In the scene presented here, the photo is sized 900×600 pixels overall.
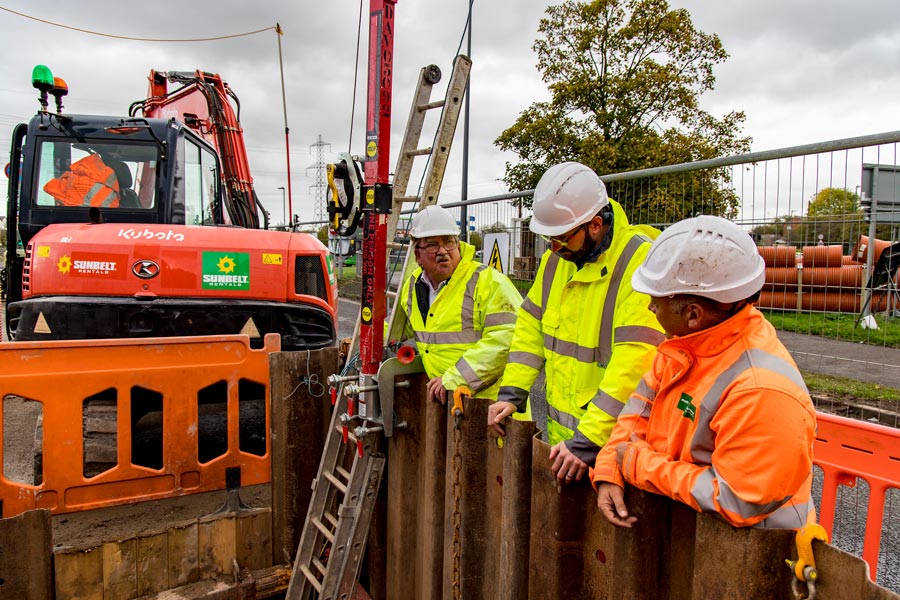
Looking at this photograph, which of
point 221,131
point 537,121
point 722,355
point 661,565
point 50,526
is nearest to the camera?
point 722,355

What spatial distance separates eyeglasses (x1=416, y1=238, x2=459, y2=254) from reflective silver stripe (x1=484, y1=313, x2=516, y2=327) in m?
0.49

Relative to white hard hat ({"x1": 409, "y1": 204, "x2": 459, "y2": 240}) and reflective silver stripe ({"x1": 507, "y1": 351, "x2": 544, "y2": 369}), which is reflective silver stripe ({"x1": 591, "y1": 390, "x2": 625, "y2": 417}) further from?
white hard hat ({"x1": 409, "y1": 204, "x2": 459, "y2": 240})

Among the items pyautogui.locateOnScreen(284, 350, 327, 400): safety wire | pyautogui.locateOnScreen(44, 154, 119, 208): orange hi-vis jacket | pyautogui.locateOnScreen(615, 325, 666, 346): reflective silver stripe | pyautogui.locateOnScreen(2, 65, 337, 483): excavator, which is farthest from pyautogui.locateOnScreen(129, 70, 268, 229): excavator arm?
pyautogui.locateOnScreen(615, 325, 666, 346): reflective silver stripe

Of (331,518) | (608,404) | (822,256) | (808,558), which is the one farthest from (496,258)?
(808,558)

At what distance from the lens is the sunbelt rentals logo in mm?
5004

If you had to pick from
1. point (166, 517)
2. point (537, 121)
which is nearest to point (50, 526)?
point (166, 517)

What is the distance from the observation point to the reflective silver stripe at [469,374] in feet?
9.55

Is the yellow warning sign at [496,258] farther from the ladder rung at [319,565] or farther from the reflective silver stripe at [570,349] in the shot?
the reflective silver stripe at [570,349]

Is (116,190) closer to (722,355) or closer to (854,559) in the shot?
(722,355)

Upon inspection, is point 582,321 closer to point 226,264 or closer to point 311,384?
point 311,384

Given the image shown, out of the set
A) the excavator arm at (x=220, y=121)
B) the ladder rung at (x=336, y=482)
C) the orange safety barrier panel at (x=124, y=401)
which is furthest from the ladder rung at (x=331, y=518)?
the excavator arm at (x=220, y=121)

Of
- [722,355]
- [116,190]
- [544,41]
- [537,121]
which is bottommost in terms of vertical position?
[722,355]

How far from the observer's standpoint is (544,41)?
20.2 metres

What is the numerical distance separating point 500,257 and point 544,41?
627 inches
